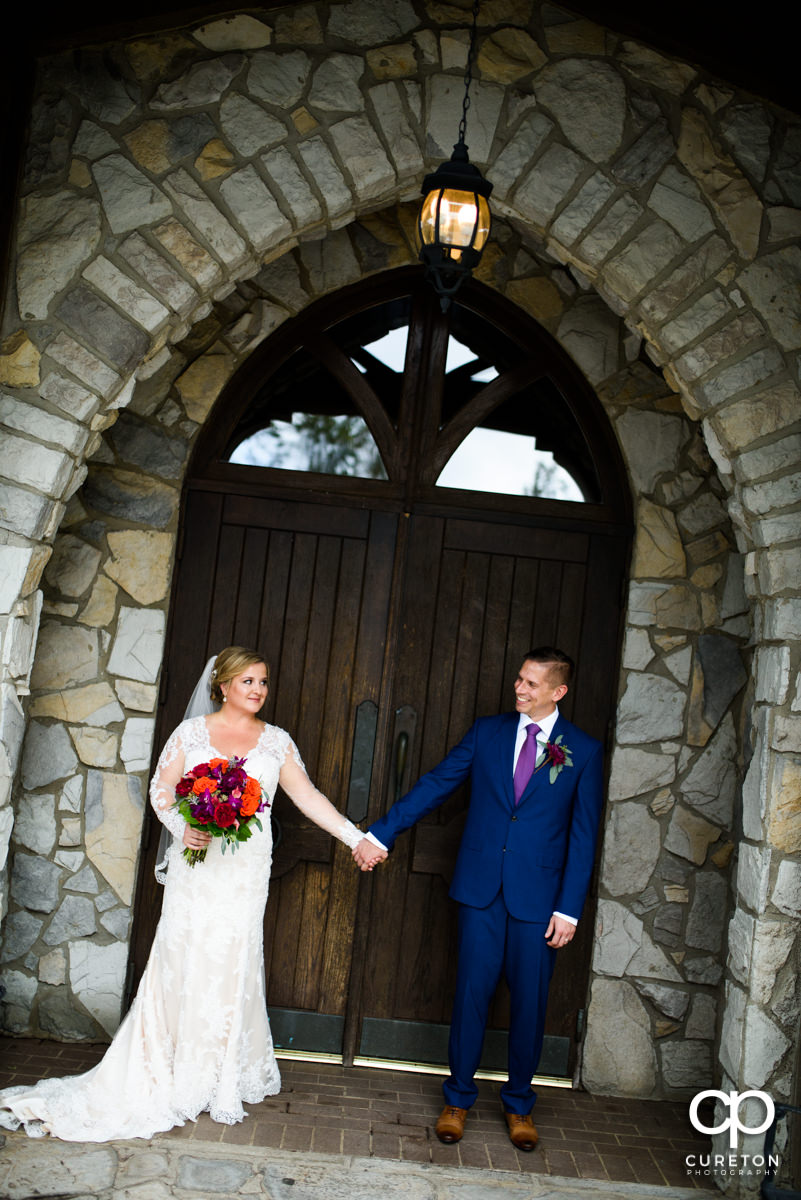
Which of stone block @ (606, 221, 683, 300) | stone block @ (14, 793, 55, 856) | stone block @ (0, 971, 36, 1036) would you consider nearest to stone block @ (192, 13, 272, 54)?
stone block @ (606, 221, 683, 300)

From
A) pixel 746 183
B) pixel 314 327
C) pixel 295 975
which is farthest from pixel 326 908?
pixel 746 183

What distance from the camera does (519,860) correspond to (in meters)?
4.06

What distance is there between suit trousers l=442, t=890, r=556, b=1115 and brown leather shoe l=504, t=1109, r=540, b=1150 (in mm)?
29

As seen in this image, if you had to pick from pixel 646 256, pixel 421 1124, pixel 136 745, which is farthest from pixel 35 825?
pixel 646 256

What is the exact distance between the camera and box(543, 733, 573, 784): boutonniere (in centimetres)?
410

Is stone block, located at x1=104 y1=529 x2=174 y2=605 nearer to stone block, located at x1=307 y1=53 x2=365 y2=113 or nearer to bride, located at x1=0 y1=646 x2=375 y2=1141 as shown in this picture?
bride, located at x1=0 y1=646 x2=375 y2=1141

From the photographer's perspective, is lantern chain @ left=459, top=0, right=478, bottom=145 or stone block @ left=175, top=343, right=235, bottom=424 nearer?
lantern chain @ left=459, top=0, right=478, bottom=145

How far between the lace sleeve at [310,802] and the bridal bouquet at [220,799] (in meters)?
0.35

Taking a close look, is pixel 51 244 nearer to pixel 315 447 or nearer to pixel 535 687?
pixel 315 447

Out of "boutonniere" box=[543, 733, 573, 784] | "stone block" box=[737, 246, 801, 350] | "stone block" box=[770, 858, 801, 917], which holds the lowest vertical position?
"stone block" box=[770, 858, 801, 917]

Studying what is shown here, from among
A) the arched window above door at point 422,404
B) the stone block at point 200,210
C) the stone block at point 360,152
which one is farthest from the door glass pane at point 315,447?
the stone block at point 360,152

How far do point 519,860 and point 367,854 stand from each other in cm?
61

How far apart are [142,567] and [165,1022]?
6.09ft

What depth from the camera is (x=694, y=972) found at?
4.53 m
